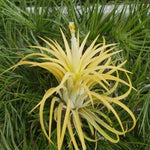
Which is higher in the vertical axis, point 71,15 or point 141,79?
point 71,15

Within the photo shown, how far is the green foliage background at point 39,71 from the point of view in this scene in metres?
0.73

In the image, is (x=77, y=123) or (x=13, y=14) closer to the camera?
(x=77, y=123)

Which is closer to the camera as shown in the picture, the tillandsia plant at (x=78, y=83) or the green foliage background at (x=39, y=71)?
the tillandsia plant at (x=78, y=83)

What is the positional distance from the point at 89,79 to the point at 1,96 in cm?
32

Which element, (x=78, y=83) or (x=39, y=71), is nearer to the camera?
(x=78, y=83)

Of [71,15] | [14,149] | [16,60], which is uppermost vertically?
[71,15]

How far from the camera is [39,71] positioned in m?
0.79

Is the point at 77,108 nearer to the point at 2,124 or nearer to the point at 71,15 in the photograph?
the point at 2,124

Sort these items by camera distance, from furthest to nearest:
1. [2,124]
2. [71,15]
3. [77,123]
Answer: [71,15]
[2,124]
[77,123]

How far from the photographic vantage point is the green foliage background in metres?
0.73

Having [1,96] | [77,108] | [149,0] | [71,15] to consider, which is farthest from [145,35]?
[1,96]

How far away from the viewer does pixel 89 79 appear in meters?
0.65

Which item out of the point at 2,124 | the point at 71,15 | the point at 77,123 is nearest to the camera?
the point at 77,123

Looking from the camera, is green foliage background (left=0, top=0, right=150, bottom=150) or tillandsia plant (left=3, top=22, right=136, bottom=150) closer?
tillandsia plant (left=3, top=22, right=136, bottom=150)
